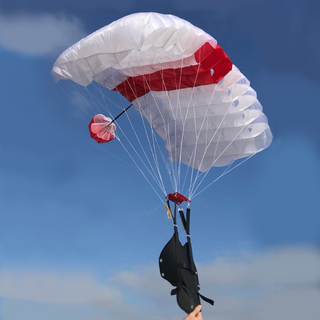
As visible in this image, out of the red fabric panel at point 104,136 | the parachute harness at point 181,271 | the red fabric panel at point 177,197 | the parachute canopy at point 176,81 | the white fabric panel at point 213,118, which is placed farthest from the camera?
the red fabric panel at point 104,136

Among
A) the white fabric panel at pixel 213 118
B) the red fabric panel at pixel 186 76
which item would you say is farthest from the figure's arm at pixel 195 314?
the red fabric panel at pixel 186 76

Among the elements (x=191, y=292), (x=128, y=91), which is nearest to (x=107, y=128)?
(x=128, y=91)

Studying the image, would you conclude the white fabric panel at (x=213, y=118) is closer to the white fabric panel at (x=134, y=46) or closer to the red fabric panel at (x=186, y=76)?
the red fabric panel at (x=186, y=76)

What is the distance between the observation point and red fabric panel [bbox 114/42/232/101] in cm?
831

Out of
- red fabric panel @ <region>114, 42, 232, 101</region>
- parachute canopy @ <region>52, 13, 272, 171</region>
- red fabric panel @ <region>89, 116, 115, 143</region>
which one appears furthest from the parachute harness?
red fabric panel @ <region>114, 42, 232, 101</region>

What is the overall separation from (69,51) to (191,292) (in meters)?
4.63

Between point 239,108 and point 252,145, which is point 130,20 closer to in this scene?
point 239,108

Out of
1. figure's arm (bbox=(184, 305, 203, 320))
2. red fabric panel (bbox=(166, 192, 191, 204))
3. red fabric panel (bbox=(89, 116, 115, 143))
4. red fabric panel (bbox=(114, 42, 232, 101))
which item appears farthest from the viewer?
red fabric panel (bbox=(89, 116, 115, 143))

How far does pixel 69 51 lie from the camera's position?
26.8 ft

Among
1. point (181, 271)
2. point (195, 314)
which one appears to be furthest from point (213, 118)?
point (195, 314)

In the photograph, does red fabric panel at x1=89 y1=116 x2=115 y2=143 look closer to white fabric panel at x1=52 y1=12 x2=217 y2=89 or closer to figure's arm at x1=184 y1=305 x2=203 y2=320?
white fabric panel at x1=52 y1=12 x2=217 y2=89

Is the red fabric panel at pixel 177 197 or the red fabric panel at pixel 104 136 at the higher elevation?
the red fabric panel at pixel 104 136

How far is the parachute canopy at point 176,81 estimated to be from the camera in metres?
7.49

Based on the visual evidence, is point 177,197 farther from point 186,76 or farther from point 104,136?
point 186,76
